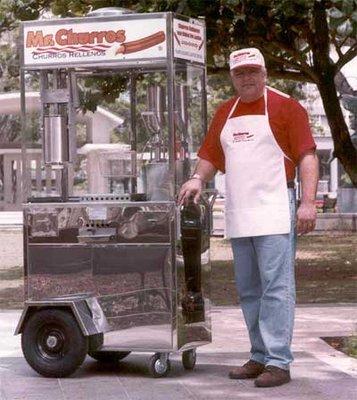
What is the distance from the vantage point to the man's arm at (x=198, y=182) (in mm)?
7043

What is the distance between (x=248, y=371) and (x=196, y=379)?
339 millimetres

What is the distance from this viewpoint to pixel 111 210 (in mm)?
7379

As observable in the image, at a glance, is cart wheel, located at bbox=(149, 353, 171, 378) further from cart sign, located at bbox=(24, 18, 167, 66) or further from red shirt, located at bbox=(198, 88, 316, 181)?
cart sign, located at bbox=(24, 18, 167, 66)

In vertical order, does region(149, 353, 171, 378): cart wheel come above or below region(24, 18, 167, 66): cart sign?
below

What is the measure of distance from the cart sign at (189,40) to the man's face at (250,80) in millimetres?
503

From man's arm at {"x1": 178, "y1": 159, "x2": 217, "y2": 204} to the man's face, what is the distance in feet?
1.76

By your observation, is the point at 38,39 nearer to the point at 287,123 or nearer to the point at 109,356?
the point at 287,123

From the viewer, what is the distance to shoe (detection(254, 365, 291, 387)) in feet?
22.3

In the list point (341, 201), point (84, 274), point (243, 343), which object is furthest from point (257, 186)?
point (341, 201)

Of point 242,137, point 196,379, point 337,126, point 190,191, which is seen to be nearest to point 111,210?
point 190,191

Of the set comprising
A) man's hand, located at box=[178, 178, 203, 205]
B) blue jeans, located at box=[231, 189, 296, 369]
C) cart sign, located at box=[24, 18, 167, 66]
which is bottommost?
blue jeans, located at box=[231, 189, 296, 369]

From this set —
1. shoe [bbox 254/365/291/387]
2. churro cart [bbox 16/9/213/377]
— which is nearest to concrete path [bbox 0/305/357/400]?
shoe [bbox 254/365/291/387]

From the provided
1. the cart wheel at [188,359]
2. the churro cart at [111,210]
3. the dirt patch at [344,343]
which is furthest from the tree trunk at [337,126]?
the cart wheel at [188,359]

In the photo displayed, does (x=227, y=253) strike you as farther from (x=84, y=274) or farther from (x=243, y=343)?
(x=84, y=274)
